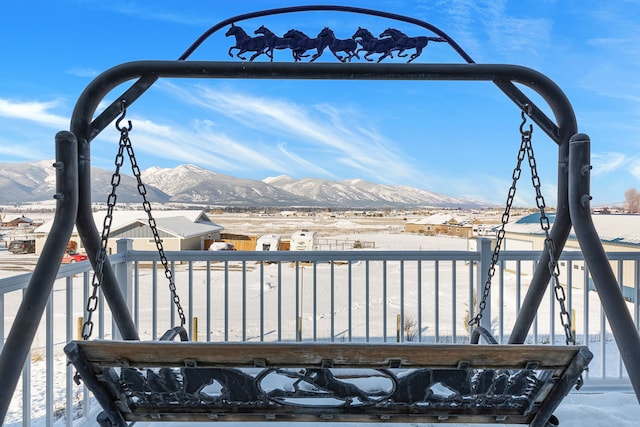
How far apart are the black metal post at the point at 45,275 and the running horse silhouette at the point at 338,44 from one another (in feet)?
3.66

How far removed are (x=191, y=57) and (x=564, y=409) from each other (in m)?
2.64

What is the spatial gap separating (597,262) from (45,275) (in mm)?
1907

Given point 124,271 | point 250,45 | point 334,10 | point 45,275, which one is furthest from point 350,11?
point 124,271

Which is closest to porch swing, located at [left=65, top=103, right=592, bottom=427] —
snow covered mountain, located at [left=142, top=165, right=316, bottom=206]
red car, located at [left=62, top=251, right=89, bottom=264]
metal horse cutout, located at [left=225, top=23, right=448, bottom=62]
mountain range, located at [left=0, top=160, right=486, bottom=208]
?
red car, located at [left=62, top=251, right=89, bottom=264]

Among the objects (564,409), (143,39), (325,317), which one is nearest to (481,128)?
(325,317)

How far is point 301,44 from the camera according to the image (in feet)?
5.65

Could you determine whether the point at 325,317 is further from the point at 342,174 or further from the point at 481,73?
the point at 481,73

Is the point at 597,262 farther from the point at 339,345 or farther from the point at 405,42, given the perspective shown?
the point at 405,42

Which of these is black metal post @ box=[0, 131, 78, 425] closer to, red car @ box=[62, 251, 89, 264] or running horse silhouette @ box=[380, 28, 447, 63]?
red car @ box=[62, 251, 89, 264]

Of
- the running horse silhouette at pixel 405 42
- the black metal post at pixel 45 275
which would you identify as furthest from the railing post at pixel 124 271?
the running horse silhouette at pixel 405 42

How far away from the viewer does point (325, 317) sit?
35.3 feet

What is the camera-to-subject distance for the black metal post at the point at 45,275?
3.72 ft

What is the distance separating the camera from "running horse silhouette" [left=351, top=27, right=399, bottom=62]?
5.73ft

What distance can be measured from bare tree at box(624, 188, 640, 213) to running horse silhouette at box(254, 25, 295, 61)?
1411 cm
